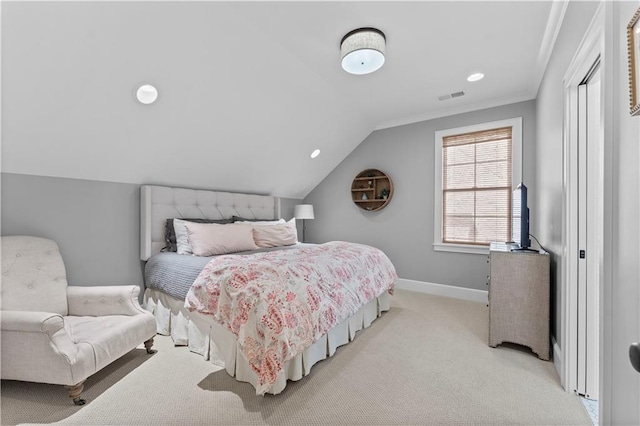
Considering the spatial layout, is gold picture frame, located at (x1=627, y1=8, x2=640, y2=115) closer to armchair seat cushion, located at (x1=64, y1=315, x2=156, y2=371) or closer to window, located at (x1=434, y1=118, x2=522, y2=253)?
armchair seat cushion, located at (x1=64, y1=315, x2=156, y2=371)

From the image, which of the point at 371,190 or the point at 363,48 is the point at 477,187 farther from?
the point at 363,48

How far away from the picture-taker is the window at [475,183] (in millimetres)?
3656

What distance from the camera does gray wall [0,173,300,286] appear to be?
89.4 inches

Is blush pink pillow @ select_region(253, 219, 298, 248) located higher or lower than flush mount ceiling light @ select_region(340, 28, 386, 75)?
lower

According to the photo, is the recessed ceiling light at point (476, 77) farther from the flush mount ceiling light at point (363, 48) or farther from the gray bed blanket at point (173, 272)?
the gray bed blanket at point (173, 272)

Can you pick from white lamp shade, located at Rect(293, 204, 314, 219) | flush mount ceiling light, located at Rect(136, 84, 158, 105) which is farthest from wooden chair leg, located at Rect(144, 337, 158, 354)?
white lamp shade, located at Rect(293, 204, 314, 219)

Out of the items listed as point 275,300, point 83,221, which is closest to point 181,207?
point 83,221

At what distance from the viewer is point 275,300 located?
1814mm

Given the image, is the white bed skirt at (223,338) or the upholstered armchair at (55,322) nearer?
the upholstered armchair at (55,322)

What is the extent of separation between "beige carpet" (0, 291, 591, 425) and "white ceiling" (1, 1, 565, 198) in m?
1.80

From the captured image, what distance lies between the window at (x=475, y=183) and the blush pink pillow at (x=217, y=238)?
8.80ft

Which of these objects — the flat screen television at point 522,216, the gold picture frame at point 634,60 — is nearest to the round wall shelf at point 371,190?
the flat screen television at point 522,216

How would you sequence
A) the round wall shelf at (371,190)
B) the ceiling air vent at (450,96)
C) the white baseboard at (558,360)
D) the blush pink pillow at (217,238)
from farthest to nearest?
the round wall shelf at (371,190) < the ceiling air vent at (450,96) < the blush pink pillow at (217,238) < the white baseboard at (558,360)

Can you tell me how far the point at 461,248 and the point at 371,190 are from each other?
1.60 m
